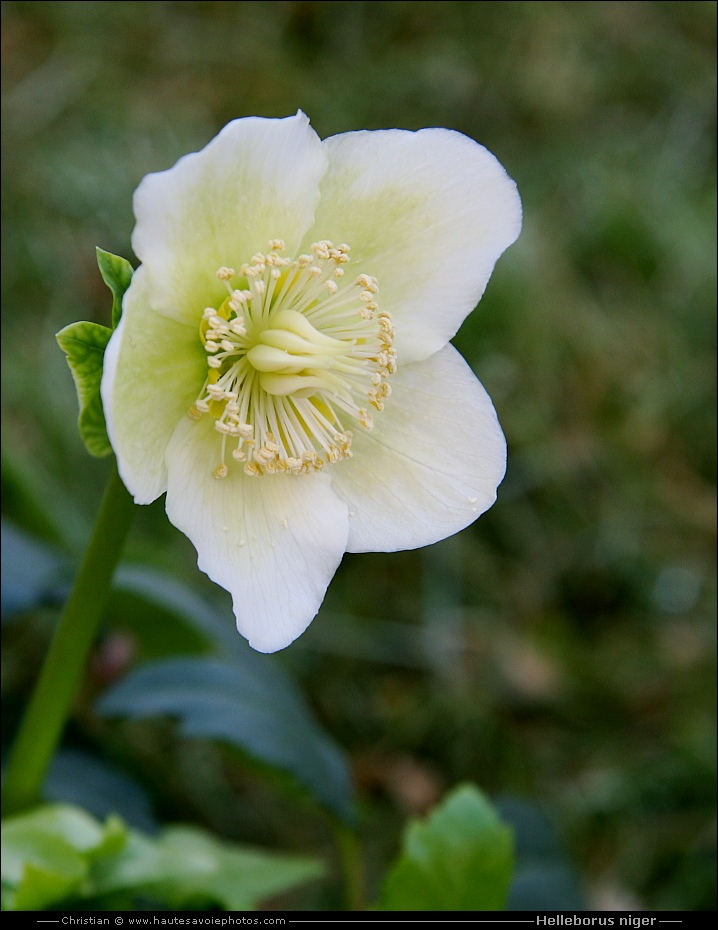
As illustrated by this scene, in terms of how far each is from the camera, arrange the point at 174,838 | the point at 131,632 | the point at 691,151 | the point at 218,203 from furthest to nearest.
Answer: the point at 691,151
the point at 131,632
the point at 174,838
the point at 218,203

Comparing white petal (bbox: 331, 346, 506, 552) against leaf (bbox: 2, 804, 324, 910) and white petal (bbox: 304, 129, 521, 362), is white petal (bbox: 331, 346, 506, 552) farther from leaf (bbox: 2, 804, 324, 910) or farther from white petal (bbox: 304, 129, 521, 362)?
leaf (bbox: 2, 804, 324, 910)

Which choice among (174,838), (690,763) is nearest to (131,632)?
(174,838)

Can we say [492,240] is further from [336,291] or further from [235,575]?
[235,575]

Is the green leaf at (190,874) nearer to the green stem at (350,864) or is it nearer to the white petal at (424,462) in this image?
the green stem at (350,864)

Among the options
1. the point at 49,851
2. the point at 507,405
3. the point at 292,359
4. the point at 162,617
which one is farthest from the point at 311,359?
the point at 507,405

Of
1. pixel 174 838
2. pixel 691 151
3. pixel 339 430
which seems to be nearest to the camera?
pixel 339 430

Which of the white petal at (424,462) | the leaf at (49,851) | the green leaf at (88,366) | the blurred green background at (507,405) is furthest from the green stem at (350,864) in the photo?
the green leaf at (88,366)
